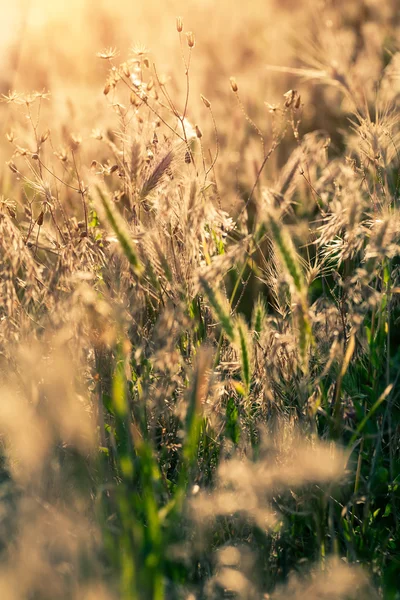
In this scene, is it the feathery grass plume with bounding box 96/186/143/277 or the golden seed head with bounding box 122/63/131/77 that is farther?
the golden seed head with bounding box 122/63/131/77

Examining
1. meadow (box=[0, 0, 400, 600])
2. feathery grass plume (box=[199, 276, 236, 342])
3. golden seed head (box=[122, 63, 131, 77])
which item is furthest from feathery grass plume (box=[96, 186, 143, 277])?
golden seed head (box=[122, 63, 131, 77])

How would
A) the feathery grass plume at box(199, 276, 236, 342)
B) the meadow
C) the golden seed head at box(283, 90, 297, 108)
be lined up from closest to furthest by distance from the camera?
the meadow < the feathery grass plume at box(199, 276, 236, 342) < the golden seed head at box(283, 90, 297, 108)

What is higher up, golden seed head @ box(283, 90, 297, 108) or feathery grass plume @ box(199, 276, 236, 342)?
golden seed head @ box(283, 90, 297, 108)

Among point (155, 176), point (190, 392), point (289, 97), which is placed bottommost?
point (190, 392)

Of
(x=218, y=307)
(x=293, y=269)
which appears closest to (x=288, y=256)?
(x=293, y=269)

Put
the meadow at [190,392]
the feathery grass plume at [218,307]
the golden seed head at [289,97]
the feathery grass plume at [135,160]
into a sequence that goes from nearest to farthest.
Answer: the meadow at [190,392] < the feathery grass plume at [218,307] < the feathery grass plume at [135,160] < the golden seed head at [289,97]

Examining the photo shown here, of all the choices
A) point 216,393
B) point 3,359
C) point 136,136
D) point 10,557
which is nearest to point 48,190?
point 136,136

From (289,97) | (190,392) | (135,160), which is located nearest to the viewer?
(190,392)

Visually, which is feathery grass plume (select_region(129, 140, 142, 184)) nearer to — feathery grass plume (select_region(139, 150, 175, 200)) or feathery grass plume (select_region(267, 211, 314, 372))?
feathery grass plume (select_region(139, 150, 175, 200))

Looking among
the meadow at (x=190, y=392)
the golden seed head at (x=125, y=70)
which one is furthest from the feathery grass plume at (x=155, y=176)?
the golden seed head at (x=125, y=70)

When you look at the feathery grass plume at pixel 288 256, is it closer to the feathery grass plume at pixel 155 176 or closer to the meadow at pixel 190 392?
the meadow at pixel 190 392

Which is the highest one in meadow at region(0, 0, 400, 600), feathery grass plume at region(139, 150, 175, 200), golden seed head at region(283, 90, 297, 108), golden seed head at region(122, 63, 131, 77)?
golden seed head at region(122, 63, 131, 77)

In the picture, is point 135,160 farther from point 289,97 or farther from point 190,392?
point 190,392

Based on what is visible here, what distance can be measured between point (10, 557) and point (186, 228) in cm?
62
